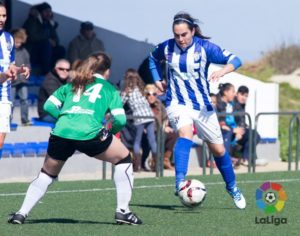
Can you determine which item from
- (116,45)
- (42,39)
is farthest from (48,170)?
(116,45)

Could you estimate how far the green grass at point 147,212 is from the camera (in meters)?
10.1

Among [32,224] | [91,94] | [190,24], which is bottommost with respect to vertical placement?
[32,224]

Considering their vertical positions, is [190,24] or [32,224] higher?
[190,24]

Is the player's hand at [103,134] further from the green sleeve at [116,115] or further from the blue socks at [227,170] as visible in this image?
the blue socks at [227,170]

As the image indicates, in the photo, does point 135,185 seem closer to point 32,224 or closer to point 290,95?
point 32,224

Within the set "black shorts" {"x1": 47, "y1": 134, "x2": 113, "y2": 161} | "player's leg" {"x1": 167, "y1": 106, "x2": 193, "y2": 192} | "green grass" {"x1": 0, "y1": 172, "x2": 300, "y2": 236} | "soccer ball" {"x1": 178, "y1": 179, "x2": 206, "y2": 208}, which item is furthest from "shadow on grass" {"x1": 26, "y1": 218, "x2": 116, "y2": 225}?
"player's leg" {"x1": 167, "y1": 106, "x2": 193, "y2": 192}

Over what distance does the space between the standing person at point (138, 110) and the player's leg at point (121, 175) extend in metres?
8.70

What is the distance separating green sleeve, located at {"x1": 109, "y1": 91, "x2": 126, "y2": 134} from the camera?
395 inches

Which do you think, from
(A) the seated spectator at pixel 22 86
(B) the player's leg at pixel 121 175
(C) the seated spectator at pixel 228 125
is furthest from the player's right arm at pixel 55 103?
(A) the seated spectator at pixel 22 86

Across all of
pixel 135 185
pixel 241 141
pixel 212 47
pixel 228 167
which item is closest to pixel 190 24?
pixel 212 47

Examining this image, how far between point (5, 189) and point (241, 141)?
6.84 metres

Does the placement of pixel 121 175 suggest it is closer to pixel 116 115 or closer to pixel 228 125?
pixel 116 115

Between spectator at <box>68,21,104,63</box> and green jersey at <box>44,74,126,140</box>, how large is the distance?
1358 cm

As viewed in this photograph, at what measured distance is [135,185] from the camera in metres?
15.0
